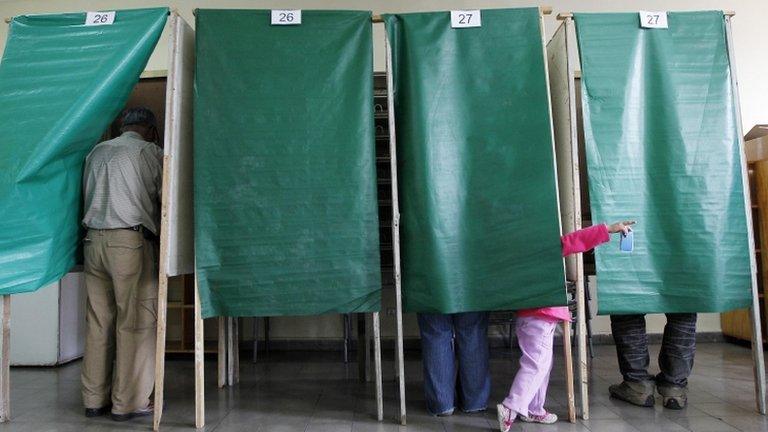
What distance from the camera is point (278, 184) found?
2.33 metres

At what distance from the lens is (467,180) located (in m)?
2.36

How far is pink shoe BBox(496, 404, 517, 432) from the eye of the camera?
218cm

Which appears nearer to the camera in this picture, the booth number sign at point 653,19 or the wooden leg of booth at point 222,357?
the booth number sign at point 653,19

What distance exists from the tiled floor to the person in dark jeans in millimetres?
73

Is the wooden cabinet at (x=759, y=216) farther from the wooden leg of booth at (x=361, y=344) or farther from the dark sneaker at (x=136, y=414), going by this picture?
the dark sneaker at (x=136, y=414)

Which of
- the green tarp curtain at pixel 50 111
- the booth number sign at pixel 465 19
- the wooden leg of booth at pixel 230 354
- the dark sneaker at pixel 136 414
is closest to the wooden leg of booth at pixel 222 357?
the wooden leg of booth at pixel 230 354

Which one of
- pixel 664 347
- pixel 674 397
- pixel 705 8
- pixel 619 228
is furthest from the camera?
pixel 705 8

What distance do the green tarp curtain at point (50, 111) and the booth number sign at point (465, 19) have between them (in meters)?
1.36

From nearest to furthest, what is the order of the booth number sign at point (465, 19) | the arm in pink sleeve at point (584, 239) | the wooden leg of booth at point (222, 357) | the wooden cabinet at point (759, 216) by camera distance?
the arm in pink sleeve at point (584, 239) < the booth number sign at point (465, 19) < the wooden leg of booth at point (222, 357) < the wooden cabinet at point (759, 216)

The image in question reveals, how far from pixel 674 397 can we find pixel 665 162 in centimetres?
116

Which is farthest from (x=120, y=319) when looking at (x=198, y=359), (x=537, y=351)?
(x=537, y=351)

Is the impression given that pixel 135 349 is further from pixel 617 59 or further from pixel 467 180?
pixel 617 59

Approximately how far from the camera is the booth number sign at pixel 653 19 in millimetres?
2434

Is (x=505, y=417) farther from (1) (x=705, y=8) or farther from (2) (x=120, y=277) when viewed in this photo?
(1) (x=705, y=8)
